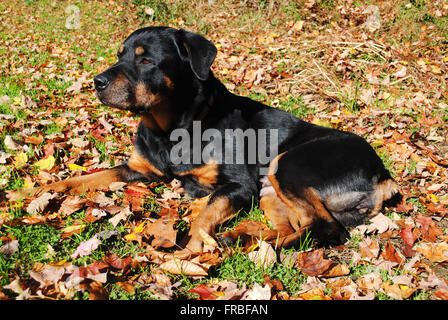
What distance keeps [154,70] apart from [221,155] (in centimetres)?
100

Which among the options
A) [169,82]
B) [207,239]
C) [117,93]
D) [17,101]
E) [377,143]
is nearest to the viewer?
[207,239]

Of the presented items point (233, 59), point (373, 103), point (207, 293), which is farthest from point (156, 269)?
point (233, 59)

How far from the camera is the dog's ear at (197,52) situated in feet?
10.2

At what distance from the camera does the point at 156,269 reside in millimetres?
2293

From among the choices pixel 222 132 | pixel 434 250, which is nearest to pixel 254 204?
pixel 222 132

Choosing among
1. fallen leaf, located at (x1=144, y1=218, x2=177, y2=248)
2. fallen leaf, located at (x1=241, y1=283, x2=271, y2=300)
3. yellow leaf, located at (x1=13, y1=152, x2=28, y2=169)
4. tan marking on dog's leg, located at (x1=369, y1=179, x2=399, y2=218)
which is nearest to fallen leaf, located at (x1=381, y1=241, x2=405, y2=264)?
tan marking on dog's leg, located at (x1=369, y1=179, x2=399, y2=218)

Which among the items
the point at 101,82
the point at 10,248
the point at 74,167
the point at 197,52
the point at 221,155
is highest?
the point at 197,52

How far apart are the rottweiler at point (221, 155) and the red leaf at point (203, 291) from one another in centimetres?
56

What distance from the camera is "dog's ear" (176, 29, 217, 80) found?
10.2ft

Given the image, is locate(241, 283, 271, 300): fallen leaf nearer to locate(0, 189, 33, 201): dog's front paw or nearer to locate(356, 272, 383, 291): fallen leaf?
locate(356, 272, 383, 291): fallen leaf

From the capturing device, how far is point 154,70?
3084mm

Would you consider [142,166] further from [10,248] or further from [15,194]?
[10,248]

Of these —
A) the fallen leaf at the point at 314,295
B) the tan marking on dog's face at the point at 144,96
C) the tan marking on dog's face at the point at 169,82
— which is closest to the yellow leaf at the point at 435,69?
the tan marking on dog's face at the point at 169,82
